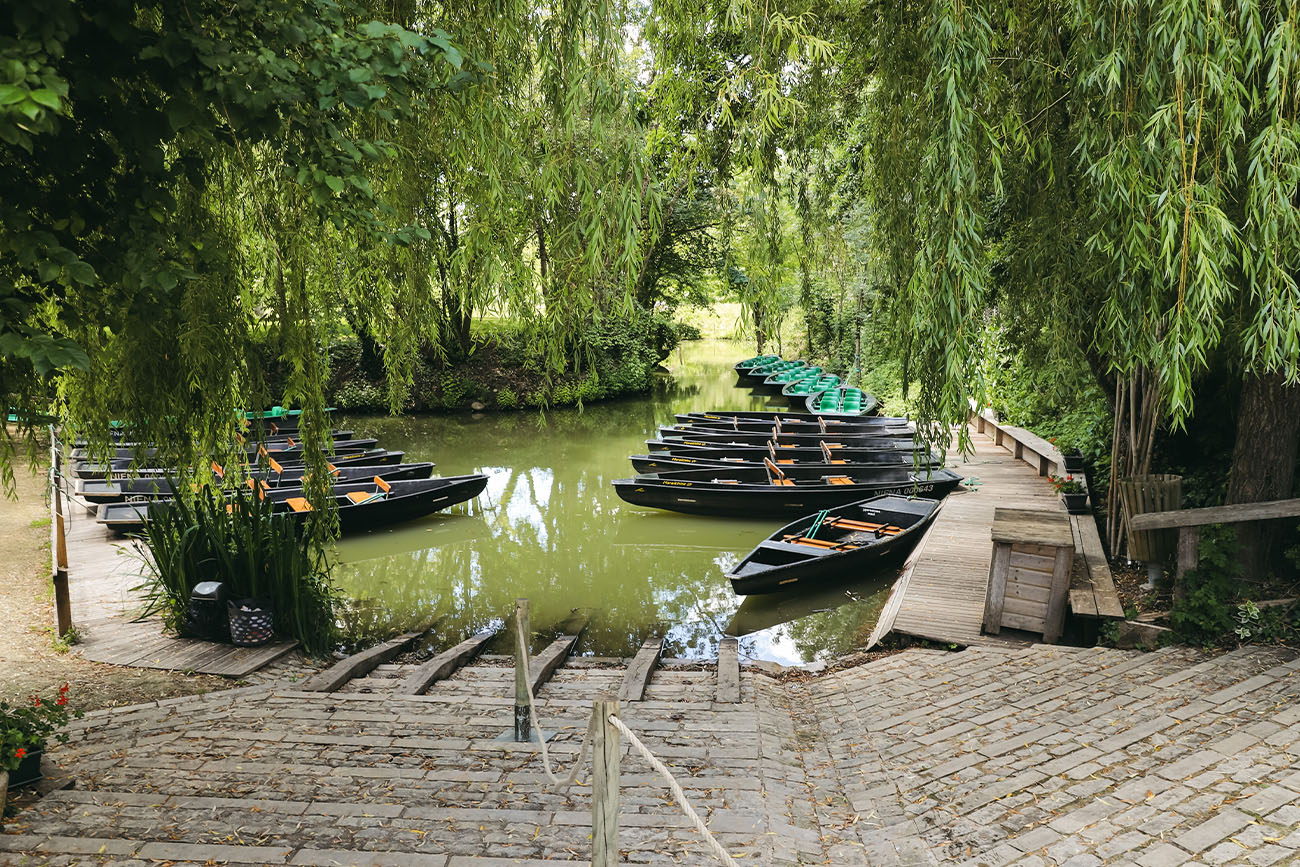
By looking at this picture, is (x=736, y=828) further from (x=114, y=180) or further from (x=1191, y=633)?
(x=1191, y=633)

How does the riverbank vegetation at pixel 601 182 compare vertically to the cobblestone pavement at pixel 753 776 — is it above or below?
above

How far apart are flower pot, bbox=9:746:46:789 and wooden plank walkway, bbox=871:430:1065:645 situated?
4115 millimetres

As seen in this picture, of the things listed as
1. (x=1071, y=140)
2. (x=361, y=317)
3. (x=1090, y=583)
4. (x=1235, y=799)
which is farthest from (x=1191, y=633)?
(x=361, y=317)

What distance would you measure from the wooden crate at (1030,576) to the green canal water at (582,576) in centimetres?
164

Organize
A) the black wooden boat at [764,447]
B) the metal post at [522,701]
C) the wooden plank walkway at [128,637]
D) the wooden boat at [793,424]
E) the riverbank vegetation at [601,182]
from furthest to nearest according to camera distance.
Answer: the wooden boat at [793,424]
the black wooden boat at [764,447]
the wooden plank walkway at [128,637]
the metal post at [522,701]
the riverbank vegetation at [601,182]

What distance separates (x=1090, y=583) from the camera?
20.5 feet

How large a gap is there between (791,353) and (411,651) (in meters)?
29.4

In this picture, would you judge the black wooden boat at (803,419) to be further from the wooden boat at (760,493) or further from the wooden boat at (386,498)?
the wooden boat at (386,498)

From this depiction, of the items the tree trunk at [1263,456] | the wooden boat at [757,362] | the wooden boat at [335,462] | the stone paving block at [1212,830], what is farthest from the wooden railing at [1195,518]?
the wooden boat at [757,362]

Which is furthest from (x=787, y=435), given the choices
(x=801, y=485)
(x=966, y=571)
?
(x=966, y=571)

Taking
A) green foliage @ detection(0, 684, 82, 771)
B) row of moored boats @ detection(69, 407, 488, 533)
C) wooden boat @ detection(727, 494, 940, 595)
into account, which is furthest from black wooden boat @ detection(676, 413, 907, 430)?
green foliage @ detection(0, 684, 82, 771)

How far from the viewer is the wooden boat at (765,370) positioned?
97.7ft

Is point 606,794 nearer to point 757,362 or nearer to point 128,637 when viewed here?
point 128,637

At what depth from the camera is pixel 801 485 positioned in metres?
11.3
